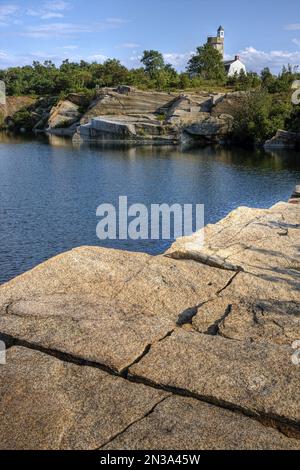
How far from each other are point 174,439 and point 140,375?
1.54 meters

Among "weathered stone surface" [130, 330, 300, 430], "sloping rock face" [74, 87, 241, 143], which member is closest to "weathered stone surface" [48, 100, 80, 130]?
"sloping rock face" [74, 87, 241, 143]

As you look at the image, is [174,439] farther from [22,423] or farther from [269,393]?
[22,423]

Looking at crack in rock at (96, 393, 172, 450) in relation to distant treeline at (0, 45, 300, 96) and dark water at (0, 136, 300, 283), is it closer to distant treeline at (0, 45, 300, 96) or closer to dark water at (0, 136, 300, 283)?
dark water at (0, 136, 300, 283)

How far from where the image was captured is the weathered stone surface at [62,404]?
21.1ft

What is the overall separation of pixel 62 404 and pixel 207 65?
121324 millimetres

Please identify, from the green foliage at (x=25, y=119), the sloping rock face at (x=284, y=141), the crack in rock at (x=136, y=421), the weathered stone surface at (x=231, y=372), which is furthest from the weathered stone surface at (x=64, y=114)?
the crack in rock at (x=136, y=421)

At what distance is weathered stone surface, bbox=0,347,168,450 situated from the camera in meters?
6.42

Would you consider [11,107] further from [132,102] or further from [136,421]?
[136,421]

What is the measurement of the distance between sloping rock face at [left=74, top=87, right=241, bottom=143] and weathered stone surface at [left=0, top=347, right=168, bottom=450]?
80413 mm

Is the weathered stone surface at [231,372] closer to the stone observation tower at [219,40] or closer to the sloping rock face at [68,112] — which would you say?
the sloping rock face at [68,112]

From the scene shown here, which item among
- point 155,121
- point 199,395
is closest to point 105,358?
point 199,395

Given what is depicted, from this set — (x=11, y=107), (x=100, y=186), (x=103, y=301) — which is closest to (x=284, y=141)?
(x=100, y=186)

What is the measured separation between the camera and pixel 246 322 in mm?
9641

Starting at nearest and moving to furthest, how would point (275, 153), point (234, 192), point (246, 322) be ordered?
point (246, 322), point (234, 192), point (275, 153)
